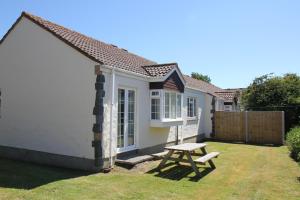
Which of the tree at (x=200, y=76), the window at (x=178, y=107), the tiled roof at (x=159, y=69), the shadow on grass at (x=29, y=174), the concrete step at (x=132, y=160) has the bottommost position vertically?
the shadow on grass at (x=29, y=174)

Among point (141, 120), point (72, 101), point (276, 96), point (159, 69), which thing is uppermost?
point (159, 69)

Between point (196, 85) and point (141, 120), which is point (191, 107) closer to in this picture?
point (196, 85)

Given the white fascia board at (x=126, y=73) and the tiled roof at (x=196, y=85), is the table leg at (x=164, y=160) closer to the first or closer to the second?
the white fascia board at (x=126, y=73)

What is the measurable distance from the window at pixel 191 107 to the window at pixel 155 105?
558cm

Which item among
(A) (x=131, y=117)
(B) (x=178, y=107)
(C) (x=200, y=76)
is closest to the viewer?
(A) (x=131, y=117)

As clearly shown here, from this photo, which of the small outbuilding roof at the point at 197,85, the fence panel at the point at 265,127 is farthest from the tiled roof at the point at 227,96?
the fence panel at the point at 265,127

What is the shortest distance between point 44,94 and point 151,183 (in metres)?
5.10

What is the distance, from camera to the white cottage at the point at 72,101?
898cm

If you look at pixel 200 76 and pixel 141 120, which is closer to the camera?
pixel 141 120

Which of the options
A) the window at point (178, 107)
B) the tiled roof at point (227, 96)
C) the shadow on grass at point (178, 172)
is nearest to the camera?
the shadow on grass at point (178, 172)

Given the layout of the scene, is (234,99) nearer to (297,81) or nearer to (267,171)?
(297,81)

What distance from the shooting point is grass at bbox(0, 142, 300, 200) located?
6641 mm

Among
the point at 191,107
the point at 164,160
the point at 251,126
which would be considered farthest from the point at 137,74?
the point at 251,126

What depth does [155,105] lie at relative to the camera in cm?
1195
